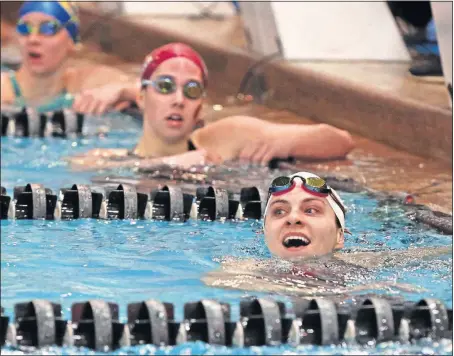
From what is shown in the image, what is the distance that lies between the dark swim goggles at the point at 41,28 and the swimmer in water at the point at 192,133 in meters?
1.61

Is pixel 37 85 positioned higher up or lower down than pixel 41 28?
lower down

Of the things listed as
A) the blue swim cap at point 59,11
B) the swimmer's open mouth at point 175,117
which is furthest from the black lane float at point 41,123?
the swimmer's open mouth at point 175,117

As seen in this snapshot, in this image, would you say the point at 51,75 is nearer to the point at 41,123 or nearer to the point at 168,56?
the point at 41,123

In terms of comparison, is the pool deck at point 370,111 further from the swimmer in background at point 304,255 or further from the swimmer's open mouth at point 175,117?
the swimmer in background at point 304,255

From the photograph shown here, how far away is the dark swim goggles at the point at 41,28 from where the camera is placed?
7.32 metres

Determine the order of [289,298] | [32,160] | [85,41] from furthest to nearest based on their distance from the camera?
[85,41], [32,160], [289,298]

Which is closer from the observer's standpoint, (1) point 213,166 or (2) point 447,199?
(2) point 447,199

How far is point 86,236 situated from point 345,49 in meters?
3.56

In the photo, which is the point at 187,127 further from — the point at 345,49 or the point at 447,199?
the point at 345,49

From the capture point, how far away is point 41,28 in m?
7.33

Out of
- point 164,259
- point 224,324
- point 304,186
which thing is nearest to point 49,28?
point 164,259

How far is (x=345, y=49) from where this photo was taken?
300 inches

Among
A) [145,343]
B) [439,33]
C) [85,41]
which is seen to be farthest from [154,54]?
[85,41]

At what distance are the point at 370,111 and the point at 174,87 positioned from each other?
1.36 m
